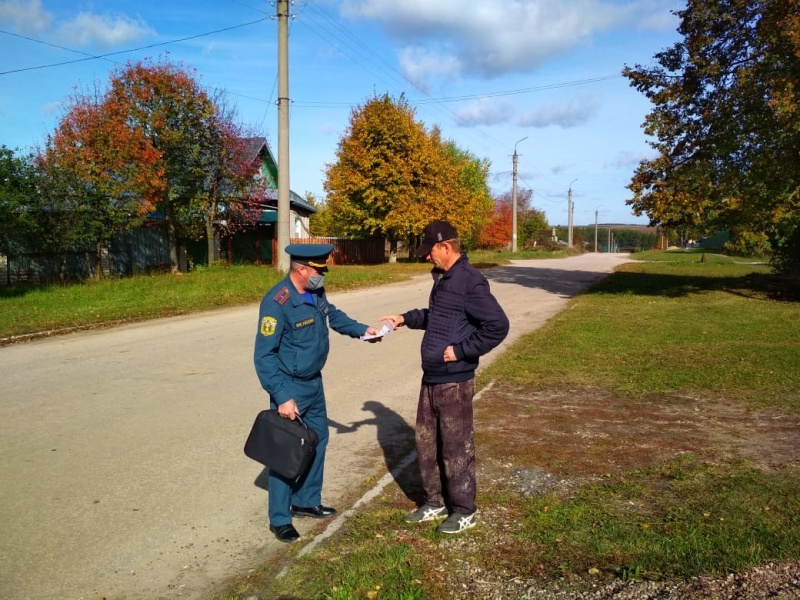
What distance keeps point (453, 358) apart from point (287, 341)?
1048 millimetres

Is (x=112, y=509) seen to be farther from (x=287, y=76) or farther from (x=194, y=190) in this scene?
(x=194, y=190)

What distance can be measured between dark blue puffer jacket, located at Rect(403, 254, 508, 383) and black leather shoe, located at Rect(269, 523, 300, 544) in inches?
48.8

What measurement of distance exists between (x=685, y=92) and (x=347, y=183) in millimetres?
20683

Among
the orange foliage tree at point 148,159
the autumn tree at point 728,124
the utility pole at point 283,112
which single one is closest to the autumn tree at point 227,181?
the orange foliage tree at point 148,159

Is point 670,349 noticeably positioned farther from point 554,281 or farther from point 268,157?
point 268,157

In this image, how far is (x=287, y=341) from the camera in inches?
164

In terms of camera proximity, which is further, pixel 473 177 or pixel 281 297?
pixel 473 177

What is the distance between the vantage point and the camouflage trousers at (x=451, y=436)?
13.5 ft

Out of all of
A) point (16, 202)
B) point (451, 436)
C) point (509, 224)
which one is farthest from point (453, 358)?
point (509, 224)

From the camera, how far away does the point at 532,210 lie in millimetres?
77500

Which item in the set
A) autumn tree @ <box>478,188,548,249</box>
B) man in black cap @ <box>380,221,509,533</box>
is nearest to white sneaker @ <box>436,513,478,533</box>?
man in black cap @ <box>380,221,509,533</box>

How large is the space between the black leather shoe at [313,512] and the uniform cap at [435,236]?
1.85 meters

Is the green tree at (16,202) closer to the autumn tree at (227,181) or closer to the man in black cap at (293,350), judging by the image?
the autumn tree at (227,181)

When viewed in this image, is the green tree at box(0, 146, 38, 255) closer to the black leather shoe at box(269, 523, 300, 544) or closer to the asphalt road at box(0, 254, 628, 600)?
the asphalt road at box(0, 254, 628, 600)
